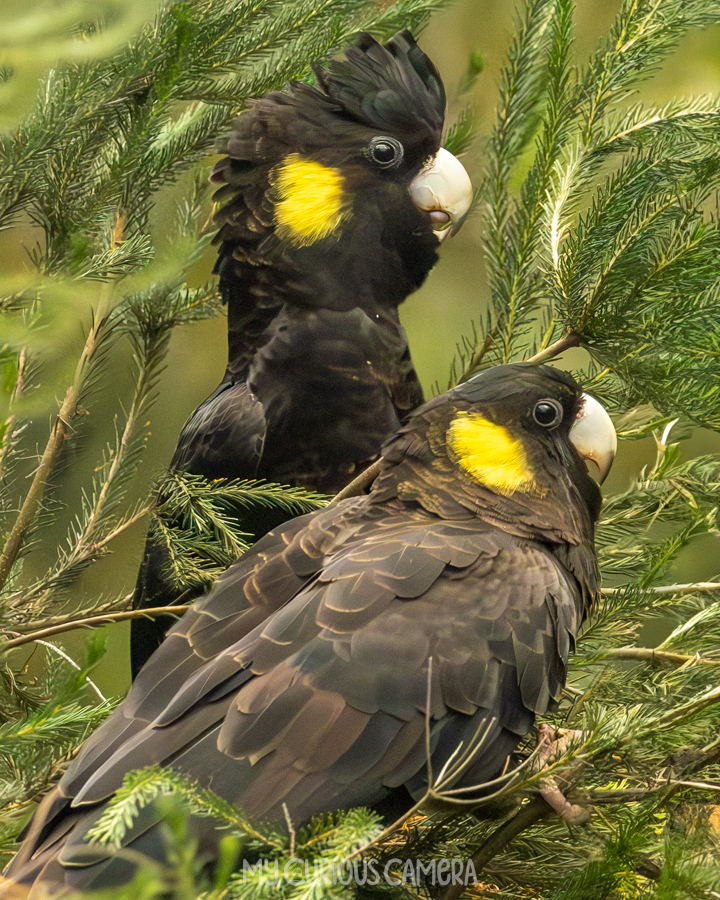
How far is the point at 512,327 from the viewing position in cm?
123

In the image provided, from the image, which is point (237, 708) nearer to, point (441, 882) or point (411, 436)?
point (441, 882)

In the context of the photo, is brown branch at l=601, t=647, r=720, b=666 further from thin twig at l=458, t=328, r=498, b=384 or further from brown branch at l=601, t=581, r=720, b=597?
thin twig at l=458, t=328, r=498, b=384

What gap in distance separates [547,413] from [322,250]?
0.54 meters

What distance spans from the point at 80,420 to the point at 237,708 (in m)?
0.42

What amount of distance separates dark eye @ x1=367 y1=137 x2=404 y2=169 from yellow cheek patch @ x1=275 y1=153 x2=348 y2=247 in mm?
69

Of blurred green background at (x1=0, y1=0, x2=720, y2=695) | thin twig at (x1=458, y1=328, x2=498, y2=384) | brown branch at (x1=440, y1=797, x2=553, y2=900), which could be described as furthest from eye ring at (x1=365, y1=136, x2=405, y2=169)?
brown branch at (x1=440, y1=797, x2=553, y2=900)

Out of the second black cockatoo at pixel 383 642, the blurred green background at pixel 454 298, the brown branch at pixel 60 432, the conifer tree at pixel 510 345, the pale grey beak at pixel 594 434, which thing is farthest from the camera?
the blurred green background at pixel 454 298

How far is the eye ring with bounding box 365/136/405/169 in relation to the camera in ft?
4.97

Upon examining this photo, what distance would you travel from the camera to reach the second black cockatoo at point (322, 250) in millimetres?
1501

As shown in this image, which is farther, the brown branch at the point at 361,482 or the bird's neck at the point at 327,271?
the bird's neck at the point at 327,271

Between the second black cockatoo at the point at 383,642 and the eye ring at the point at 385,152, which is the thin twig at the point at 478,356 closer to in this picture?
the second black cockatoo at the point at 383,642

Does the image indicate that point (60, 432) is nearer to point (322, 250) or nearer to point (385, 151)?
point (322, 250)

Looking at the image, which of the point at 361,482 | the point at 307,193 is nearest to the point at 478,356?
the point at 361,482

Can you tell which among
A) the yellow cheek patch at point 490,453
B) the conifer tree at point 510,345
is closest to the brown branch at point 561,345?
the conifer tree at point 510,345
